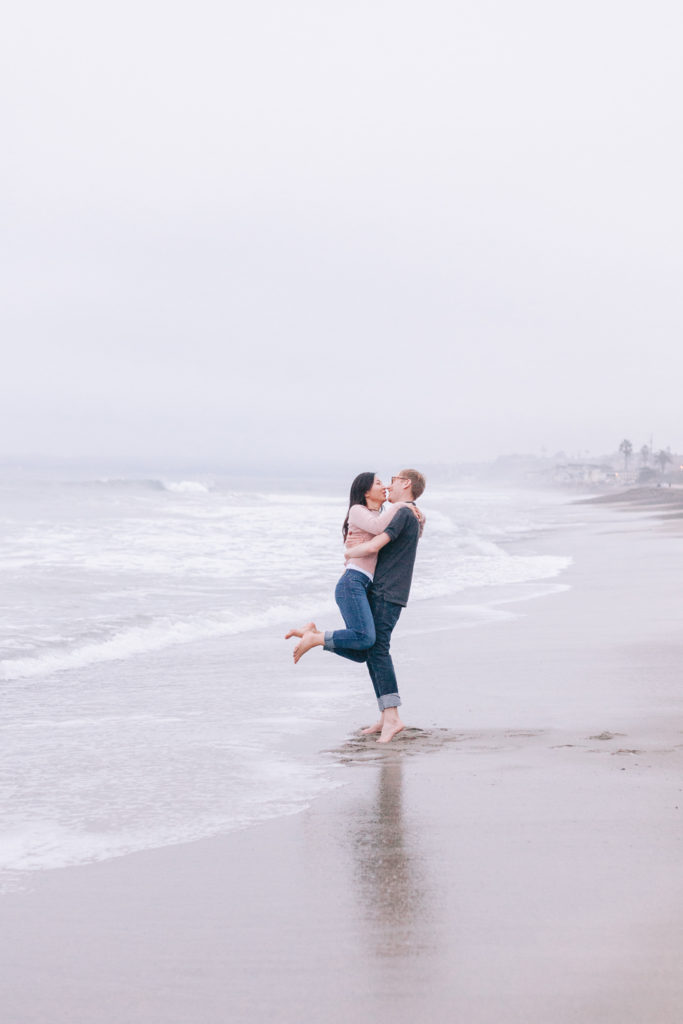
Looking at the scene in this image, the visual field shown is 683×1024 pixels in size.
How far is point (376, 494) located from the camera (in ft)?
21.3

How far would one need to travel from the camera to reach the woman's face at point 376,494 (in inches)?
256

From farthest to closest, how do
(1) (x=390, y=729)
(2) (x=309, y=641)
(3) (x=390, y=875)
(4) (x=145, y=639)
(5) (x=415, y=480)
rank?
1. (4) (x=145, y=639)
2. (5) (x=415, y=480)
3. (2) (x=309, y=641)
4. (1) (x=390, y=729)
5. (3) (x=390, y=875)

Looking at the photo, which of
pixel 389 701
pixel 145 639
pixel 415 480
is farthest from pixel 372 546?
pixel 145 639

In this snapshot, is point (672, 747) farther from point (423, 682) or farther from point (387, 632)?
point (423, 682)

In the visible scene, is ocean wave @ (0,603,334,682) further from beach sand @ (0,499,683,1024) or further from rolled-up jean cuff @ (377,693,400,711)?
beach sand @ (0,499,683,1024)

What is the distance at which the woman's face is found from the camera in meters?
6.50

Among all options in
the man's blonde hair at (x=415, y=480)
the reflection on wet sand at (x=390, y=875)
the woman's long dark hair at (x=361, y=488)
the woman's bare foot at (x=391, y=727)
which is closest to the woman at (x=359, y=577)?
the woman's long dark hair at (x=361, y=488)

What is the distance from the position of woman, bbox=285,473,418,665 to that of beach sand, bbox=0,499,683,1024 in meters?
0.64

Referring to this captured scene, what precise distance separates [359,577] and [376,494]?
1.78 feet

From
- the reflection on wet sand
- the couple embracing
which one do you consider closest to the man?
the couple embracing

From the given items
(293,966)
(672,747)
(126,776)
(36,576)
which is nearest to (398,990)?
(293,966)

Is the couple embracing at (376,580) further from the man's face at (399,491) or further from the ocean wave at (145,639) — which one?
the ocean wave at (145,639)

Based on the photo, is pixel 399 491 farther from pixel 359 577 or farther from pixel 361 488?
pixel 359 577

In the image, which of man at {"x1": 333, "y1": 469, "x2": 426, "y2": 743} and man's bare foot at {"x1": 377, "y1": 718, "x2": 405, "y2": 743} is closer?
man's bare foot at {"x1": 377, "y1": 718, "x2": 405, "y2": 743}
